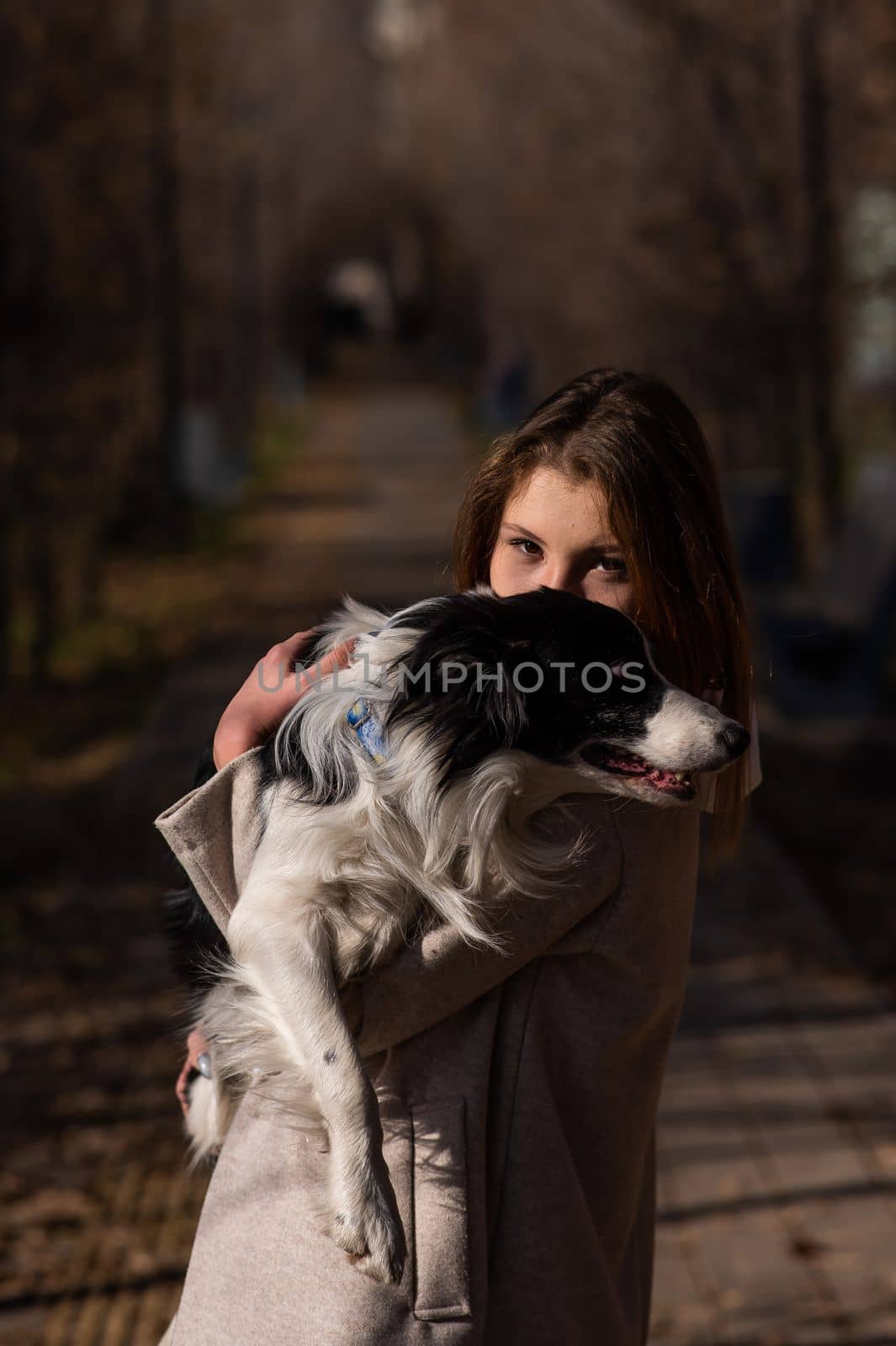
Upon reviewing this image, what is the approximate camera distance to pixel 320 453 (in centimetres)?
3016

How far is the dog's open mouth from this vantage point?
2055 millimetres

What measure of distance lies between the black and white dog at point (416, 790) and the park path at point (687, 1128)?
525 millimetres

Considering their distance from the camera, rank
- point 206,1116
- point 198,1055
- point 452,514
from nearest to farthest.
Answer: point 198,1055 < point 206,1116 < point 452,514

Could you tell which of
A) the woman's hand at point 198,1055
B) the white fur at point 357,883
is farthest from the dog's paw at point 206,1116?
the white fur at point 357,883

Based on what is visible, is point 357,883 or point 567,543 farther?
point 567,543

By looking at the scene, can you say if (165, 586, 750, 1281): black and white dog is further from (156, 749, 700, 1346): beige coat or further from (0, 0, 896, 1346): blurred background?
(0, 0, 896, 1346): blurred background

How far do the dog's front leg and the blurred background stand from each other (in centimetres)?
45

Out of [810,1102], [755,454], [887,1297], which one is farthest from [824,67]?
[887,1297]

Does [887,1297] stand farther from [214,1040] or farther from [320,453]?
[320,453]

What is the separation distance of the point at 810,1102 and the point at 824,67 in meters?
9.33

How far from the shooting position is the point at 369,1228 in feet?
6.42

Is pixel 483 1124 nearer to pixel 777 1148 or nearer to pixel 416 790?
pixel 416 790

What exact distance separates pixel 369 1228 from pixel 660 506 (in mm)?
1056

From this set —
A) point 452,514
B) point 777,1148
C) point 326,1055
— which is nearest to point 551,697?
point 326,1055
